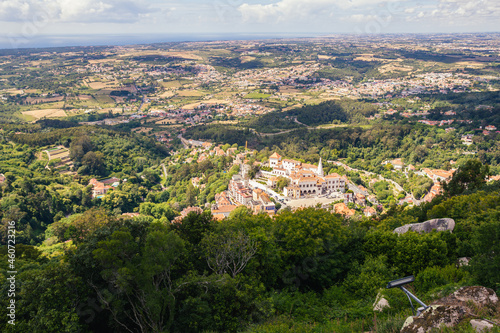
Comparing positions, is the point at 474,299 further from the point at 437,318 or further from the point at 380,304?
the point at 380,304

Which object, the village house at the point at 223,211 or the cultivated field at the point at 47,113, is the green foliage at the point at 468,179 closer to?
the village house at the point at 223,211

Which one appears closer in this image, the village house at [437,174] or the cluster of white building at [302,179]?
the cluster of white building at [302,179]

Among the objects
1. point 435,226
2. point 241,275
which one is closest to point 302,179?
point 435,226

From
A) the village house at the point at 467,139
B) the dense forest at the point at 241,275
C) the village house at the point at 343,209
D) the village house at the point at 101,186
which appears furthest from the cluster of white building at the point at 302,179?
the village house at the point at 467,139

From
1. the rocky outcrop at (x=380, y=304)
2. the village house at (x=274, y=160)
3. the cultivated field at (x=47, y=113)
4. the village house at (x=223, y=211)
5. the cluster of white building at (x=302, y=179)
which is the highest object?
the rocky outcrop at (x=380, y=304)

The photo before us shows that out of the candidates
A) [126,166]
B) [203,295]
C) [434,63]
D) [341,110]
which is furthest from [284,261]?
[434,63]

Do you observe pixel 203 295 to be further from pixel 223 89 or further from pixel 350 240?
pixel 223 89

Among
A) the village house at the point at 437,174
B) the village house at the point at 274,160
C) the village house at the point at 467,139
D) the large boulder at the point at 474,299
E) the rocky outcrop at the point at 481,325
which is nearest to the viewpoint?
the rocky outcrop at the point at 481,325

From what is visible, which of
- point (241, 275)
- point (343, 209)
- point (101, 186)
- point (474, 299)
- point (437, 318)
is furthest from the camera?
point (101, 186)
